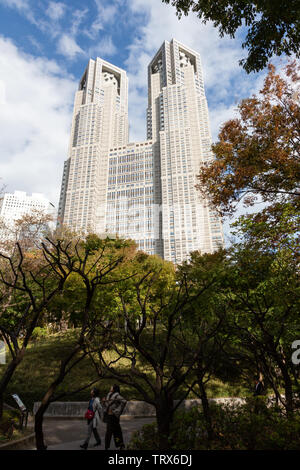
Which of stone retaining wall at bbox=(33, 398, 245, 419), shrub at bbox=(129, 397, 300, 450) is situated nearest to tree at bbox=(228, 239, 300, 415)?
shrub at bbox=(129, 397, 300, 450)

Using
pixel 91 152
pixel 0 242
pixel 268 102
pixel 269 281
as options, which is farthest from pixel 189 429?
pixel 91 152

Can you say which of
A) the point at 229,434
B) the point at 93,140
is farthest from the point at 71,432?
the point at 93,140

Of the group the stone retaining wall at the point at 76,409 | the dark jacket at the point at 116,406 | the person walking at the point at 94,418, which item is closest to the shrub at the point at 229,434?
the dark jacket at the point at 116,406

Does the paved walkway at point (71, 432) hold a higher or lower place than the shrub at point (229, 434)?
lower

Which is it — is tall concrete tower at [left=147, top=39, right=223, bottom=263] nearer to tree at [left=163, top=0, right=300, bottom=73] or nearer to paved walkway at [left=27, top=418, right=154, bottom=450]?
paved walkway at [left=27, top=418, right=154, bottom=450]

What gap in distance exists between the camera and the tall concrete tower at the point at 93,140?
10269 cm

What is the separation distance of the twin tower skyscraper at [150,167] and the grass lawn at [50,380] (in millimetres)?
66174

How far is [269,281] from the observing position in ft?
29.1

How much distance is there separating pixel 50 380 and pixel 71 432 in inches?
231

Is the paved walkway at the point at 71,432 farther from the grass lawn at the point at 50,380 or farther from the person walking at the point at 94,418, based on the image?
the grass lawn at the point at 50,380

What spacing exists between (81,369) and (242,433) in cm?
1346

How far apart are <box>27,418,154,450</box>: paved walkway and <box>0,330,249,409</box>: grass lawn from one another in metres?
1.52

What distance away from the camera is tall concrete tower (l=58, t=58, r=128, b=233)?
103 meters

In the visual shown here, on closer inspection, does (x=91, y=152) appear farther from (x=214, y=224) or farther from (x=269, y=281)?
(x=269, y=281)
